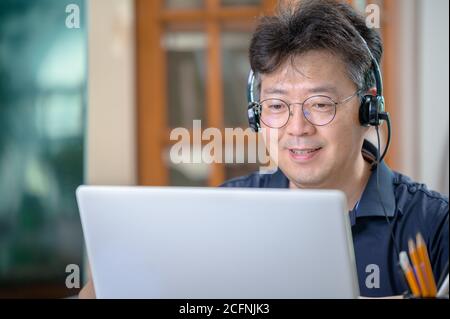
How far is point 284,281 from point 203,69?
1.02 meters

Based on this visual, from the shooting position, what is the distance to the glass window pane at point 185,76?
152 cm

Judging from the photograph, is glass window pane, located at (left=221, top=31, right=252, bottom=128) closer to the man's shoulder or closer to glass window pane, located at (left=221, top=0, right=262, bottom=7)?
glass window pane, located at (left=221, top=0, right=262, bottom=7)

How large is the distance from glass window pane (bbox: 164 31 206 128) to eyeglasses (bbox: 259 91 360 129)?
53 cm

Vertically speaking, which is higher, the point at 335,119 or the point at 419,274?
the point at 335,119

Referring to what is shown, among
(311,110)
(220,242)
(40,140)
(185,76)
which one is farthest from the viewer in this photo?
(185,76)

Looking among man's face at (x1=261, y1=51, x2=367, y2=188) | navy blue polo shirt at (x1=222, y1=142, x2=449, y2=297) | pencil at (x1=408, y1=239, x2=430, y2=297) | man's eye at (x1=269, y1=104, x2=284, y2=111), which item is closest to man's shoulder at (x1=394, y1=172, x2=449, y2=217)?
navy blue polo shirt at (x1=222, y1=142, x2=449, y2=297)

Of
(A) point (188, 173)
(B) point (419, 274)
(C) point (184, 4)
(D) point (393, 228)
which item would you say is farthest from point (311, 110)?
(C) point (184, 4)

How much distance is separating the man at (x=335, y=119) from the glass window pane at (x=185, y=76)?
1.51 ft

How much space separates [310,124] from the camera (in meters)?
1.02

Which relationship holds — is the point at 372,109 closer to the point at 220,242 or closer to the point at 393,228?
the point at 393,228

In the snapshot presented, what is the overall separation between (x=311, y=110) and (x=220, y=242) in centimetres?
44

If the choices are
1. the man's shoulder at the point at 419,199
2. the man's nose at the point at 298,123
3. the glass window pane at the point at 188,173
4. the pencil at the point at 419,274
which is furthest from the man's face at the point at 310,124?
the glass window pane at the point at 188,173

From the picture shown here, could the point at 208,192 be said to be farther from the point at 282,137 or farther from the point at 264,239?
the point at 282,137

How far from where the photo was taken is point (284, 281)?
2.13 ft
